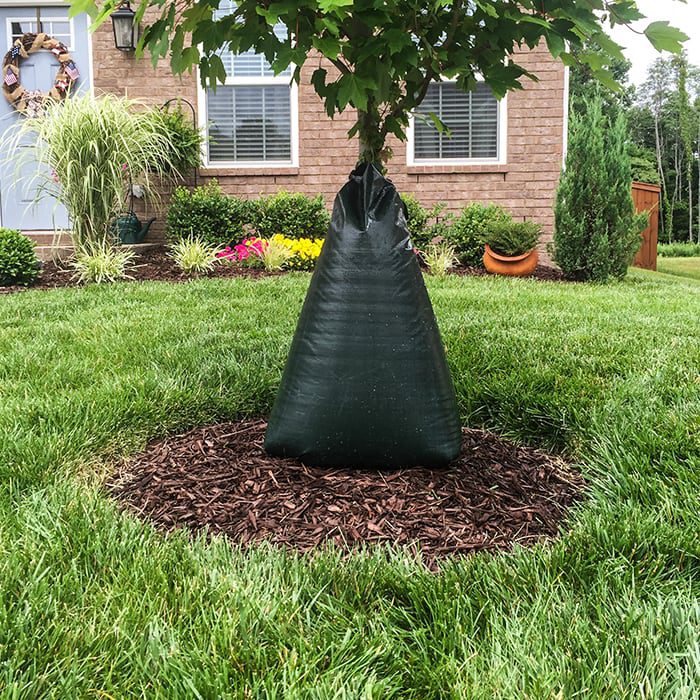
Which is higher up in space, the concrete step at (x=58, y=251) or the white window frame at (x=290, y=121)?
the white window frame at (x=290, y=121)

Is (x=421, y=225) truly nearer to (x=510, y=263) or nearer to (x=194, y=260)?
(x=510, y=263)

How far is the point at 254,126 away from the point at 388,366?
6538mm

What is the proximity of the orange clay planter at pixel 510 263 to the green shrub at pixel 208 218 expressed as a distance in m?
2.70

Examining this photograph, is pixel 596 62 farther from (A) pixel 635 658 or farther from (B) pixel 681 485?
(A) pixel 635 658

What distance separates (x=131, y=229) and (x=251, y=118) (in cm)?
200

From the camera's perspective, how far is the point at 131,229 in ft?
23.1

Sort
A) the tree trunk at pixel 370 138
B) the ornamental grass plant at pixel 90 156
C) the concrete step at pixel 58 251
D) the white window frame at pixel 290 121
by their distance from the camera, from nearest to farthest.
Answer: the tree trunk at pixel 370 138, the ornamental grass plant at pixel 90 156, the concrete step at pixel 58 251, the white window frame at pixel 290 121

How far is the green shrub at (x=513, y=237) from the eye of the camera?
249 inches

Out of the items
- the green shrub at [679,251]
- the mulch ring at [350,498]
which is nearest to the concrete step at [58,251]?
the mulch ring at [350,498]

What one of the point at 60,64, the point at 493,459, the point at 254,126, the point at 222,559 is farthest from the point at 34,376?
the point at 60,64

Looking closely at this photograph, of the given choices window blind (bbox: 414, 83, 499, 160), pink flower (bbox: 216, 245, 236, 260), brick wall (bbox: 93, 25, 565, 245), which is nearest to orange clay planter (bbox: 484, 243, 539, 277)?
brick wall (bbox: 93, 25, 565, 245)

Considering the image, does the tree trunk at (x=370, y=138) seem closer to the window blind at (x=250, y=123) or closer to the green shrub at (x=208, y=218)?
the green shrub at (x=208, y=218)

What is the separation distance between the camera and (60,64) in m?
7.43

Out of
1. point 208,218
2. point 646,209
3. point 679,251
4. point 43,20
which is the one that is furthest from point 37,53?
point 679,251
